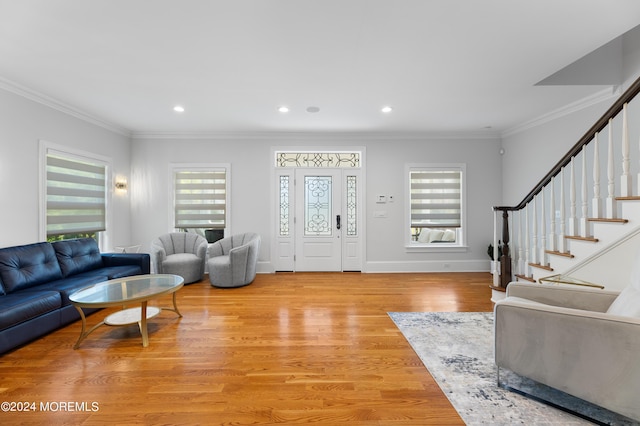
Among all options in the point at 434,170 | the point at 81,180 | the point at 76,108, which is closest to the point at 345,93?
the point at 434,170

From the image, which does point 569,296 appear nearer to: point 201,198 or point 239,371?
point 239,371

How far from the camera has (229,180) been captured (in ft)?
18.1

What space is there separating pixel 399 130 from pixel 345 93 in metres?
2.14

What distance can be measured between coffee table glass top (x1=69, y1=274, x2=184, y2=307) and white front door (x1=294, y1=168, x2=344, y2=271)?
9.03 feet

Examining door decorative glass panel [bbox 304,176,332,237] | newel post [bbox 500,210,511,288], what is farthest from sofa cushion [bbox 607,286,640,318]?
door decorative glass panel [bbox 304,176,332,237]

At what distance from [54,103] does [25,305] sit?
2.86 metres

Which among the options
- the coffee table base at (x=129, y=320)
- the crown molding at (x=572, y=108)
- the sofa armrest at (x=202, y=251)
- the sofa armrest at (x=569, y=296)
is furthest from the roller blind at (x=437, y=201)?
the coffee table base at (x=129, y=320)

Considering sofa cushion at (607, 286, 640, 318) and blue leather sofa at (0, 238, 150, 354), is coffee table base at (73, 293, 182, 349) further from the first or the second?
sofa cushion at (607, 286, 640, 318)

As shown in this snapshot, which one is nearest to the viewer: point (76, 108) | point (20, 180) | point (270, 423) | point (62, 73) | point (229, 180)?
point (270, 423)

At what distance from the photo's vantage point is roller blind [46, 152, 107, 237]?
12.8ft

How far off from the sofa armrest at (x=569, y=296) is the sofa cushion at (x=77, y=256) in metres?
5.08

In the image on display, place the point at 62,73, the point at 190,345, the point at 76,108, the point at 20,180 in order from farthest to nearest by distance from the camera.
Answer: the point at 76,108
the point at 20,180
the point at 62,73
the point at 190,345

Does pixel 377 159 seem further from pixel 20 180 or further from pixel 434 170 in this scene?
pixel 20 180

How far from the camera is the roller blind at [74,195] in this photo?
3.91m
